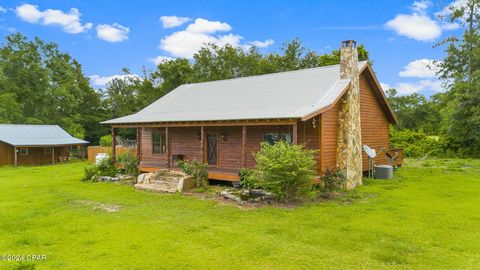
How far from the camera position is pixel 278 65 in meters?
34.8

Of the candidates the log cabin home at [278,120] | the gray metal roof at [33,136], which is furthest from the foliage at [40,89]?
the log cabin home at [278,120]

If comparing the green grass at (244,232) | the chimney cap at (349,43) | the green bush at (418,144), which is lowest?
the green grass at (244,232)

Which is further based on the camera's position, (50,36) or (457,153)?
(50,36)

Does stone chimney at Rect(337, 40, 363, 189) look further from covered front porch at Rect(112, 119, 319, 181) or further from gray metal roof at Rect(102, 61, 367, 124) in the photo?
covered front porch at Rect(112, 119, 319, 181)

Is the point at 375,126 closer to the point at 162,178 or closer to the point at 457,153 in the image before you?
the point at 162,178

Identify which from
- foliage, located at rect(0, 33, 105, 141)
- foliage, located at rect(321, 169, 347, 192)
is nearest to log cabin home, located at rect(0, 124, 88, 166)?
foliage, located at rect(0, 33, 105, 141)

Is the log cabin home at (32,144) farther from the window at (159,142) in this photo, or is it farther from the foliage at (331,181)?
the foliage at (331,181)

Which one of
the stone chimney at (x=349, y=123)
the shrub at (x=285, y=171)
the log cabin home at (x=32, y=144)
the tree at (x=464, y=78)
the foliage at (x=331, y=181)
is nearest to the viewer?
the shrub at (x=285, y=171)

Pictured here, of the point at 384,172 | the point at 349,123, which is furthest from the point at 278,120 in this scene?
the point at 384,172

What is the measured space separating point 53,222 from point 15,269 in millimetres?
3218

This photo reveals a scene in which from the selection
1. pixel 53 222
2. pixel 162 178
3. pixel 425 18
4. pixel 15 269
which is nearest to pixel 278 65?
pixel 425 18

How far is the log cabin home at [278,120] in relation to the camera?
12.7 metres

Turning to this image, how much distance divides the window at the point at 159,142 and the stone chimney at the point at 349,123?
9.33m

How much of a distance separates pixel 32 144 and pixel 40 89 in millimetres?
16959
